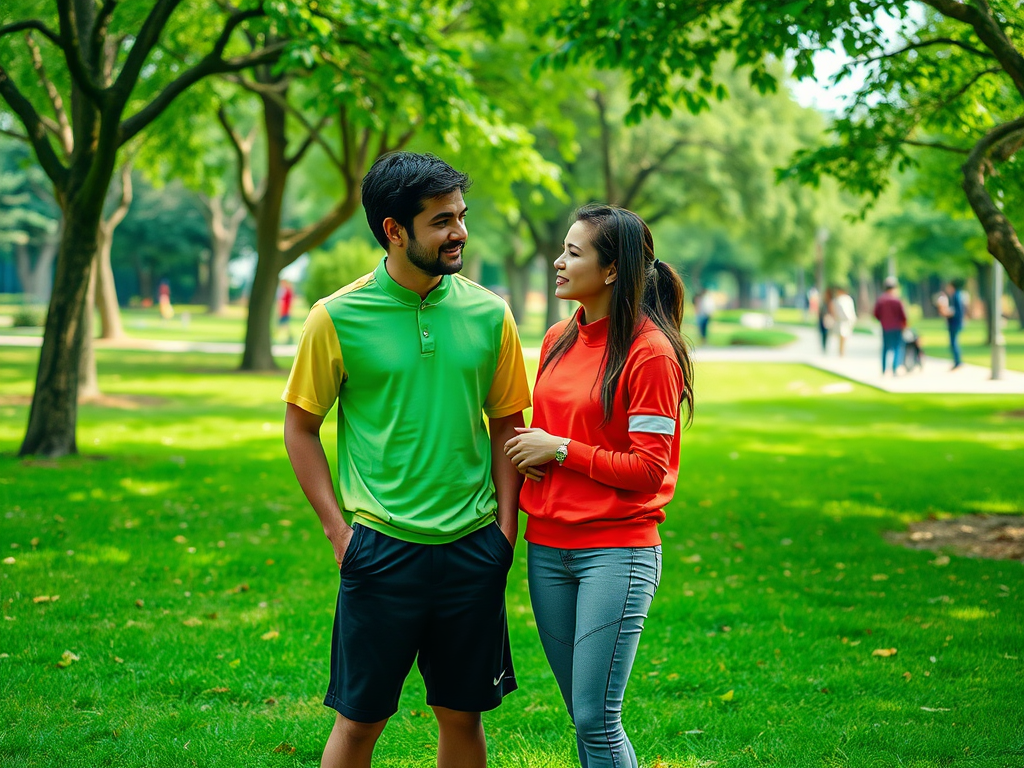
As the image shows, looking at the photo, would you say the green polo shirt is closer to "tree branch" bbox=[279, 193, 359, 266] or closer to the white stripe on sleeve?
the white stripe on sleeve

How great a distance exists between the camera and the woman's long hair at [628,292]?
3043 mm

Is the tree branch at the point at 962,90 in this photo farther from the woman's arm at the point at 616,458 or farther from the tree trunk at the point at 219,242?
the tree trunk at the point at 219,242

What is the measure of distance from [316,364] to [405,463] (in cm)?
38

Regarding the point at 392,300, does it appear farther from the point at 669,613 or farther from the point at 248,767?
the point at 669,613

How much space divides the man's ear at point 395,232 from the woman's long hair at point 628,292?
1.81 feet

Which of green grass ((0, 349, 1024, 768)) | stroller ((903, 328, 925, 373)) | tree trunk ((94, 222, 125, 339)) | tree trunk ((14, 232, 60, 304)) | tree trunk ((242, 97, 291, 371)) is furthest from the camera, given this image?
tree trunk ((14, 232, 60, 304))

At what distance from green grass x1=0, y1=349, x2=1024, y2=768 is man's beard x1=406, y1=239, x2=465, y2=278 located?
2230 millimetres

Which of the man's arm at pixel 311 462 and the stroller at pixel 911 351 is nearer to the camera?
the man's arm at pixel 311 462

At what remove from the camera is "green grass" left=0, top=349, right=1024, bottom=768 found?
4.34m

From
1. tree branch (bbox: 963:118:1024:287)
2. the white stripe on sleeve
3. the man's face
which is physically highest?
tree branch (bbox: 963:118:1024:287)

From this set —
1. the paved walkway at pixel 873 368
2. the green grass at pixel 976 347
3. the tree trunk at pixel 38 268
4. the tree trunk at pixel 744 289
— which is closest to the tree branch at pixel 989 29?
the paved walkway at pixel 873 368

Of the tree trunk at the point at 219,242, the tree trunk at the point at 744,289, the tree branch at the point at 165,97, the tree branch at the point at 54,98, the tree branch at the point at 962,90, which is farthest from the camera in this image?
the tree trunk at the point at 744,289

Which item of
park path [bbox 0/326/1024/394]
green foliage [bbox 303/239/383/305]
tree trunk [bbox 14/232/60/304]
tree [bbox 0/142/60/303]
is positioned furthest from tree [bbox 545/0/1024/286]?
tree trunk [bbox 14/232/60/304]

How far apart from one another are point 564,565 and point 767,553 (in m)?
5.09
